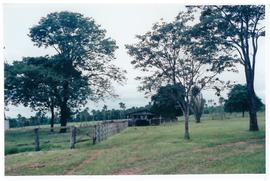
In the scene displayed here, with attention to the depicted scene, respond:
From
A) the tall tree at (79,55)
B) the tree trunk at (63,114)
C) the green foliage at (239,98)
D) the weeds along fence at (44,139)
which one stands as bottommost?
the weeds along fence at (44,139)

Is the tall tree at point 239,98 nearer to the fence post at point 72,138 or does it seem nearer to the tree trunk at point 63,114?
the fence post at point 72,138

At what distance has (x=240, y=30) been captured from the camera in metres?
18.1

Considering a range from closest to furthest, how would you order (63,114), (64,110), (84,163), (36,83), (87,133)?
(84,163)
(87,133)
(63,114)
(64,110)
(36,83)

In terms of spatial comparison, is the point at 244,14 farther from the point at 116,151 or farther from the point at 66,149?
the point at 66,149

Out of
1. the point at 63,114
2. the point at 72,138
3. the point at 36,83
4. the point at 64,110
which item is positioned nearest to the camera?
the point at 72,138

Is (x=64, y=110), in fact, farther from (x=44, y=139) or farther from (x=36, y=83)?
(x=44, y=139)

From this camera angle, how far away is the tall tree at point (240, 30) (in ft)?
51.2

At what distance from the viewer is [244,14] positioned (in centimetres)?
1648

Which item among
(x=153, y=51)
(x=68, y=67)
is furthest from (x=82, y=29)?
(x=153, y=51)

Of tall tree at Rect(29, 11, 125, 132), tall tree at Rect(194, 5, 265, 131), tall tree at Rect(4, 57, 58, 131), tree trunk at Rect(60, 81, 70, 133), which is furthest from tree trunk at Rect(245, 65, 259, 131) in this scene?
tall tree at Rect(4, 57, 58, 131)

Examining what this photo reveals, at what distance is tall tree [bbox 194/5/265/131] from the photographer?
15591 millimetres

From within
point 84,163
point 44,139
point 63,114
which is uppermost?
point 63,114

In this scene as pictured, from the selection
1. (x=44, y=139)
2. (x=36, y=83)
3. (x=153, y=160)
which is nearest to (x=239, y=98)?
(x=153, y=160)

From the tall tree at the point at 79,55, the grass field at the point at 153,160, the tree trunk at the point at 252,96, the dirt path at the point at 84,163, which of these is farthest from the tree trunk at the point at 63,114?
the tree trunk at the point at 252,96
